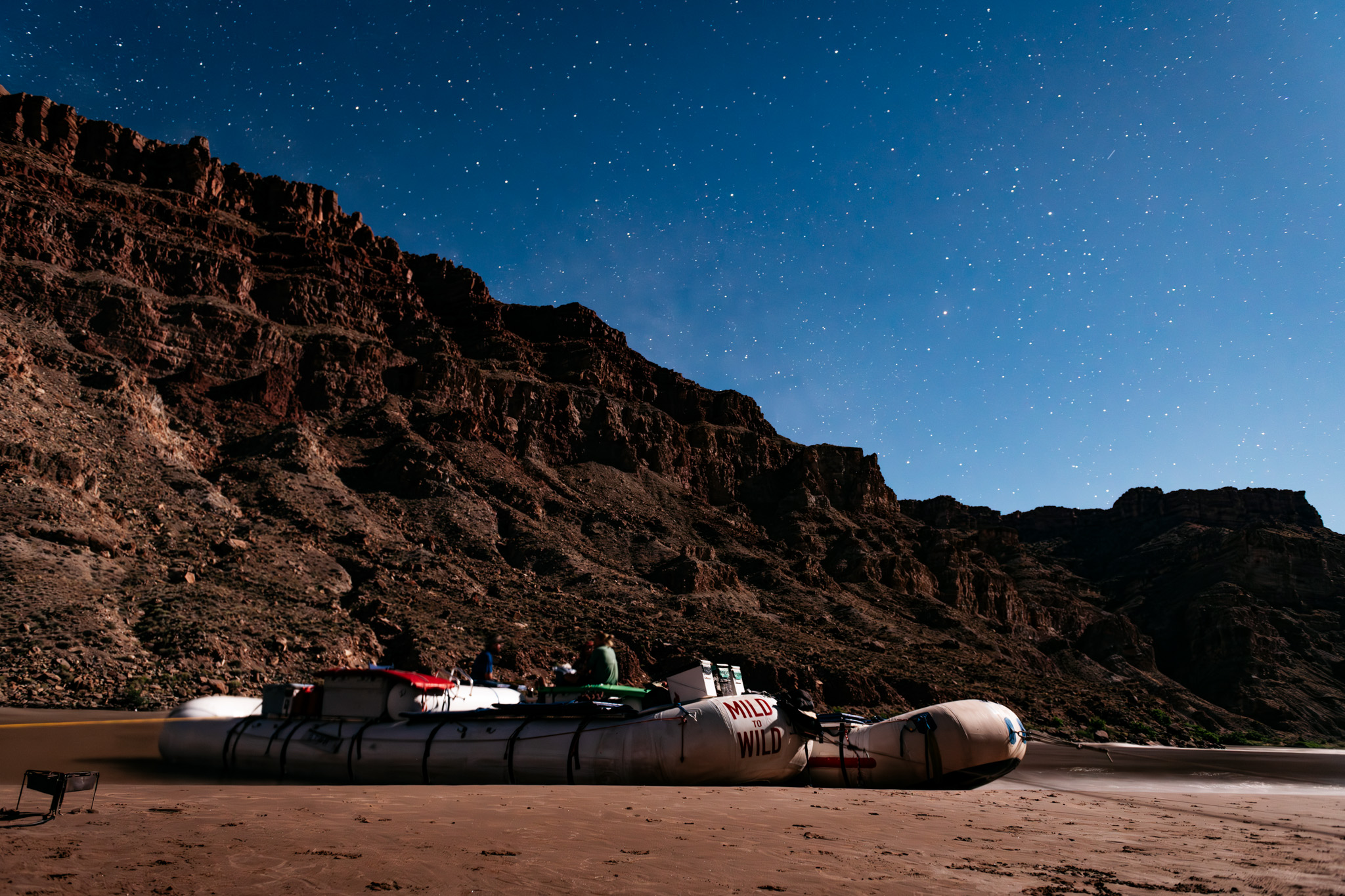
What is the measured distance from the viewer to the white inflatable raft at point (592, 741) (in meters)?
12.7

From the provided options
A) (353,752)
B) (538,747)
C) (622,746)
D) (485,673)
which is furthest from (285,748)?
(622,746)

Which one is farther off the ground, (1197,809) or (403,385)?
(403,385)

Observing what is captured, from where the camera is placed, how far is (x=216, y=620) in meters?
30.6

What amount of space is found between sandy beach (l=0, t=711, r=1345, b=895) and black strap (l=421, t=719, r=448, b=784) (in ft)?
6.92

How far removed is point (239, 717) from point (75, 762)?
3731 millimetres

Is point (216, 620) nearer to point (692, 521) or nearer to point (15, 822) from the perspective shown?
point (15, 822)

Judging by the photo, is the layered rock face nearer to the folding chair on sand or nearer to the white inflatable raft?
the white inflatable raft

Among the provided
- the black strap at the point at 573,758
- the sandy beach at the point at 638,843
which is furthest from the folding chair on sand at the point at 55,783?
the black strap at the point at 573,758

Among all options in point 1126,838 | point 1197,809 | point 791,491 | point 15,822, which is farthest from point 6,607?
point 791,491

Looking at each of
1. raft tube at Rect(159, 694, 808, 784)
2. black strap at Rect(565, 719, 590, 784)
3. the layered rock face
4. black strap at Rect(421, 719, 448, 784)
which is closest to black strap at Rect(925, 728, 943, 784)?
raft tube at Rect(159, 694, 808, 784)

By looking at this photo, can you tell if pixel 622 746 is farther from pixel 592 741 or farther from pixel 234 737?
pixel 234 737

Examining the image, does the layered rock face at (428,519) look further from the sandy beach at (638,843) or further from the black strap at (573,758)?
the sandy beach at (638,843)

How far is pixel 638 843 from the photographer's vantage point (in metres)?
6.41

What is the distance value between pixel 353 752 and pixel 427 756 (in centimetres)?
176
